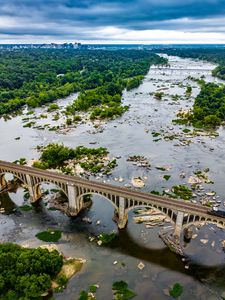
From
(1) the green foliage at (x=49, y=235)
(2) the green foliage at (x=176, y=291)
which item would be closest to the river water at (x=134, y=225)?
(2) the green foliage at (x=176, y=291)

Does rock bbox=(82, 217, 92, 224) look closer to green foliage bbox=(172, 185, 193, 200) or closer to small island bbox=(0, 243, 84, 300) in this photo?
small island bbox=(0, 243, 84, 300)

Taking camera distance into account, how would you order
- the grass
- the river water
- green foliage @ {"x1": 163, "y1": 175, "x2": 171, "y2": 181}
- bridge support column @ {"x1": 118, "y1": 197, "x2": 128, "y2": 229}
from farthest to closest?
1. green foliage @ {"x1": 163, "y1": 175, "x2": 171, "y2": 181}
2. bridge support column @ {"x1": 118, "y1": 197, "x2": 128, "y2": 229}
3. the river water
4. the grass

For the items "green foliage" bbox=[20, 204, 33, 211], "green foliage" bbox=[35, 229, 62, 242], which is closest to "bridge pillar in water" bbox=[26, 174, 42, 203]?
"green foliage" bbox=[20, 204, 33, 211]

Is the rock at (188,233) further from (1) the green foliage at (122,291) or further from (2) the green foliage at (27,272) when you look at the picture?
(2) the green foliage at (27,272)

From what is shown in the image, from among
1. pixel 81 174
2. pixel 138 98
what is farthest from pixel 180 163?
pixel 138 98

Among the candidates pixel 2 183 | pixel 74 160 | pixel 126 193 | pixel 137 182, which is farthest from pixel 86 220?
pixel 74 160
